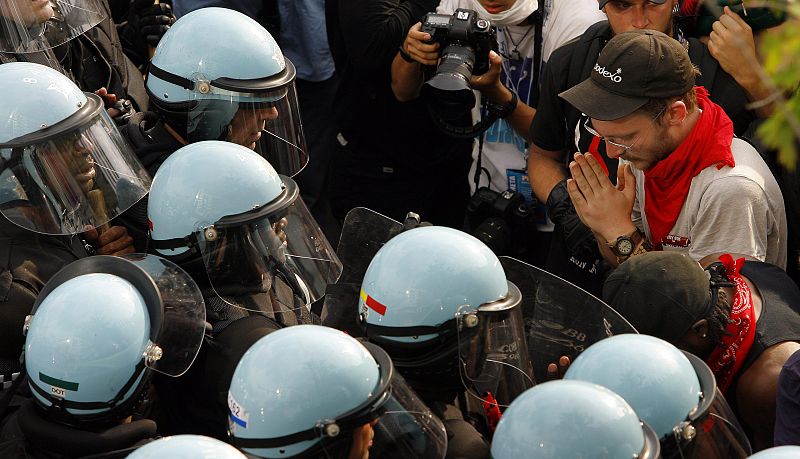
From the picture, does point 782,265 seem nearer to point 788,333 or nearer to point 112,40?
point 788,333

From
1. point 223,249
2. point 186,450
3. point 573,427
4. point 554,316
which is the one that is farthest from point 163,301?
point 573,427

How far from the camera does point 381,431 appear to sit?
2523 millimetres

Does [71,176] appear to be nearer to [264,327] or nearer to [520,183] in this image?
[264,327]

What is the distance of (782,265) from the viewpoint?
3492 mm

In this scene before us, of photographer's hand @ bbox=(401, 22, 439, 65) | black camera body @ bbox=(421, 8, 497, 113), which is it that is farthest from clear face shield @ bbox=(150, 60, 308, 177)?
photographer's hand @ bbox=(401, 22, 439, 65)

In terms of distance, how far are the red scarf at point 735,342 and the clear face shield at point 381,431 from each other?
89cm

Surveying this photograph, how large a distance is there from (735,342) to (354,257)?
126 cm

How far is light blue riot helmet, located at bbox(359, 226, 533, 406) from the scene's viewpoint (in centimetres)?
269

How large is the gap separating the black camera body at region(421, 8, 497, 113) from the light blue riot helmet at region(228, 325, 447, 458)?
77.2 inches

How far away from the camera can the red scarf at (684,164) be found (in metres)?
3.39

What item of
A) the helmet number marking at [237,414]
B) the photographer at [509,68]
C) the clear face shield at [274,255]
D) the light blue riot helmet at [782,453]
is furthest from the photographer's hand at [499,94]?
the light blue riot helmet at [782,453]

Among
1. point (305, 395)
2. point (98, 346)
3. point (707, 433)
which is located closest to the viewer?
point (305, 395)

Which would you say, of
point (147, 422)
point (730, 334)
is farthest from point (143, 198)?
point (730, 334)

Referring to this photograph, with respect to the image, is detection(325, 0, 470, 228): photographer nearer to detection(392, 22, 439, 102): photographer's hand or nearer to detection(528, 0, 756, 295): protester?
detection(392, 22, 439, 102): photographer's hand
